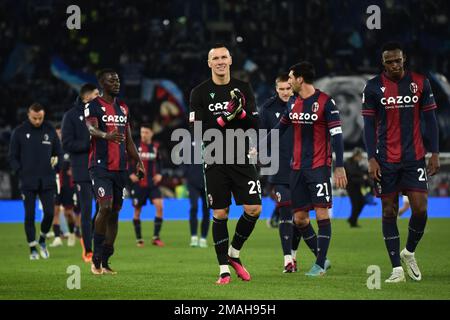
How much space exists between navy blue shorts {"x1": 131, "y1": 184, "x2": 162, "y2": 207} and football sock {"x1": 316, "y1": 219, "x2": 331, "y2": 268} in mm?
7580

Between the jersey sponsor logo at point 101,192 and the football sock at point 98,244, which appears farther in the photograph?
the football sock at point 98,244

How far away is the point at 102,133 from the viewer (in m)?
10.5

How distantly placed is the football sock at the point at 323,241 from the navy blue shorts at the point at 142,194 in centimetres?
758

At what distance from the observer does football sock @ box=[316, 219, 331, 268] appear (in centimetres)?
1029

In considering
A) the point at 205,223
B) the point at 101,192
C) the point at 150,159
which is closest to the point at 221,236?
the point at 101,192

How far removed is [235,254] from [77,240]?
9.11m

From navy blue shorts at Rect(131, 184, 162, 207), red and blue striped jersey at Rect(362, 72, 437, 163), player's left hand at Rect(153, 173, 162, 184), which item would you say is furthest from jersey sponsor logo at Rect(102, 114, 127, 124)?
player's left hand at Rect(153, 173, 162, 184)

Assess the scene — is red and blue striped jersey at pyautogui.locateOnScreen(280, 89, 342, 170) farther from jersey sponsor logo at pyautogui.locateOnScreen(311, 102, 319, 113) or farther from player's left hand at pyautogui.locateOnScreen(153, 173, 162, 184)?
player's left hand at pyautogui.locateOnScreen(153, 173, 162, 184)

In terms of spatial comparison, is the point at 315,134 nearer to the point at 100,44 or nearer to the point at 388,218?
the point at 388,218

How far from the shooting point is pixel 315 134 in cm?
1031

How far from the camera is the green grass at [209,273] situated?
842cm

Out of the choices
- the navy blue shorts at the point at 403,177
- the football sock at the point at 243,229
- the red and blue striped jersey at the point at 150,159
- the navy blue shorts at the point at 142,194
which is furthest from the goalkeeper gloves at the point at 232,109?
the red and blue striped jersey at the point at 150,159

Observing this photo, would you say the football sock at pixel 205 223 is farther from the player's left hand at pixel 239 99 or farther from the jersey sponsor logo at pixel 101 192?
the player's left hand at pixel 239 99
